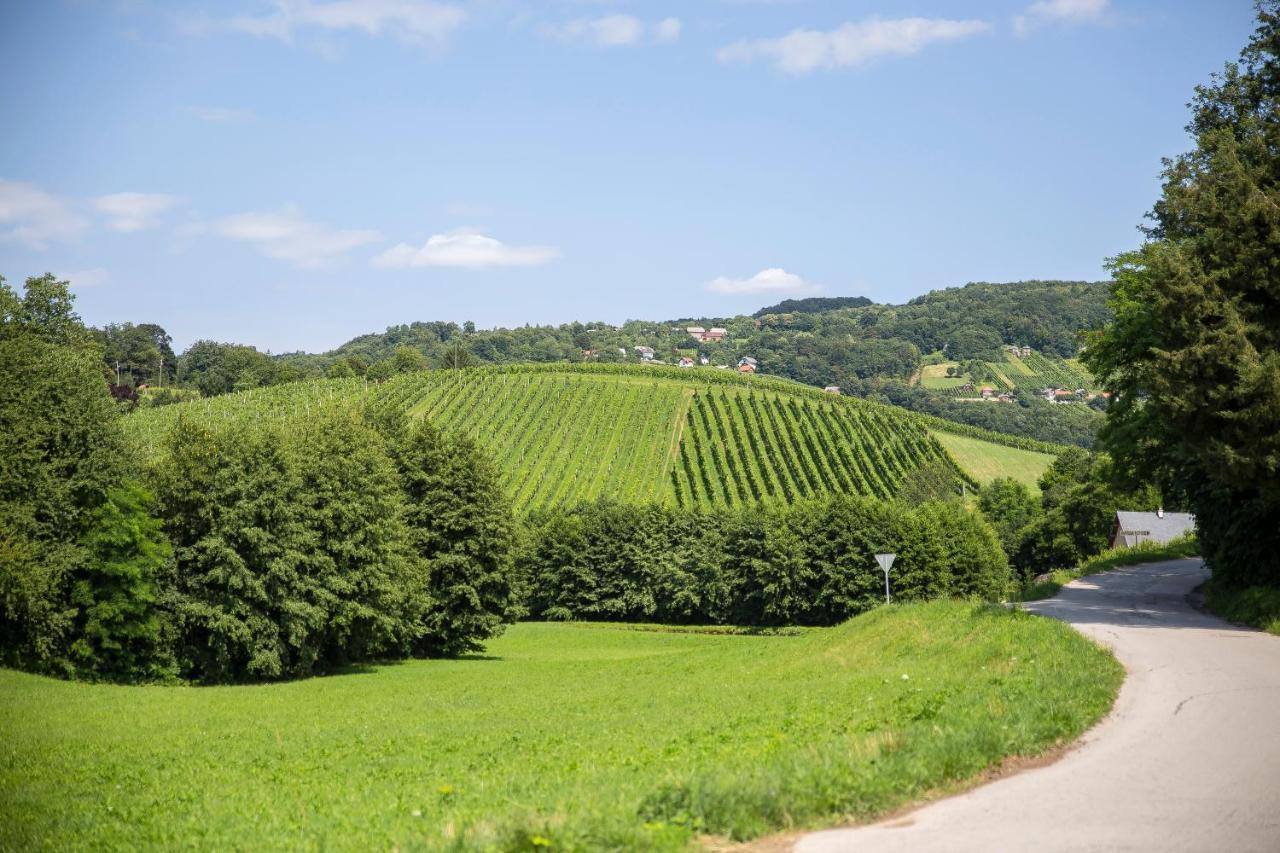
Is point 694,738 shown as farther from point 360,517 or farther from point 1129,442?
point 360,517

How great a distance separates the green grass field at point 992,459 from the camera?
135750 millimetres

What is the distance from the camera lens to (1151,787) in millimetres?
10328

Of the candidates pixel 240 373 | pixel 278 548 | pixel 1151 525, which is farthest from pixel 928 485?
pixel 240 373

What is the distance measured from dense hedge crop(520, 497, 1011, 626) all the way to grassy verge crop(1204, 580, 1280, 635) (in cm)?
4588

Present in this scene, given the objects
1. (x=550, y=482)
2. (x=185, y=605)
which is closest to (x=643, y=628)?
(x=550, y=482)

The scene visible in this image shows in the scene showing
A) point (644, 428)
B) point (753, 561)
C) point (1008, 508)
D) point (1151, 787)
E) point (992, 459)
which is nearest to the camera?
point (1151, 787)

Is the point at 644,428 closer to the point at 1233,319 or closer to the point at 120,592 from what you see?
the point at 120,592

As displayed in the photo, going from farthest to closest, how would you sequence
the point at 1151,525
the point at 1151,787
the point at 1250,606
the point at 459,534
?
1. the point at 1151,525
2. the point at 459,534
3. the point at 1250,606
4. the point at 1151,787

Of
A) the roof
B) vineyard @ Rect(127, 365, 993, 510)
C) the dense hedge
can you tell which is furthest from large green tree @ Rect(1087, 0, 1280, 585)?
vineyard @ Rect(127, 365, 993, 510)

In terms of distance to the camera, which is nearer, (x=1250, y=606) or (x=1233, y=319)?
(x=1233, y=319)

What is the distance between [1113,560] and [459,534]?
29713mm

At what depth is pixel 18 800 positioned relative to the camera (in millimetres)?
16172

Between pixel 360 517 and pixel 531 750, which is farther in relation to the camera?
pixel 360 517

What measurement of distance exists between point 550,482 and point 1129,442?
8221 centimetres
